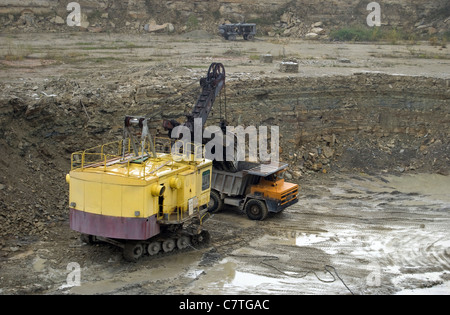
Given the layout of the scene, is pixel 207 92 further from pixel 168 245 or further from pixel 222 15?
pixel 222 15

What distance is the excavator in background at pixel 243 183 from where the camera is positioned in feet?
56.4

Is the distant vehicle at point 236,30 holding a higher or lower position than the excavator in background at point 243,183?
higher

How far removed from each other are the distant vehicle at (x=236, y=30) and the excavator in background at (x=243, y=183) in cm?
2009

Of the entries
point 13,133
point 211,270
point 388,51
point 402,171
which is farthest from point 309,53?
point 211,270

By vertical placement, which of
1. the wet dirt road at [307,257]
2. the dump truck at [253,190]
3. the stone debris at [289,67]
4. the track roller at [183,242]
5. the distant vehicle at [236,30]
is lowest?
the wet dirt road at [307,257]

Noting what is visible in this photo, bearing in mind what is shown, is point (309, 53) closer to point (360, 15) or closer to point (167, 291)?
point (360, 15)

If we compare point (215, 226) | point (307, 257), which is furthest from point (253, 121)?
point (307, 257)

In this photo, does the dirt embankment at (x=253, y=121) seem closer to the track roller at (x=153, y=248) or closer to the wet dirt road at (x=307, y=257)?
the wet dirt road at (x=307, y=257)

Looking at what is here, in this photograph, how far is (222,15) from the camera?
40875mm

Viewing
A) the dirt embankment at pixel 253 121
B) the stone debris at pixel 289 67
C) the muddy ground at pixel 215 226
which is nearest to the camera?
the muddy ground at pixel 215 226

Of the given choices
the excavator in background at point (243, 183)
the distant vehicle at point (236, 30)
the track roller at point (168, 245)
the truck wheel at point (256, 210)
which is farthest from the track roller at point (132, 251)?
the distant vehicle at point (236, 30)

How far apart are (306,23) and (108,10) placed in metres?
13.2

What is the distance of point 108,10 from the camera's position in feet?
127

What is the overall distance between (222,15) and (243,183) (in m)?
25.5
